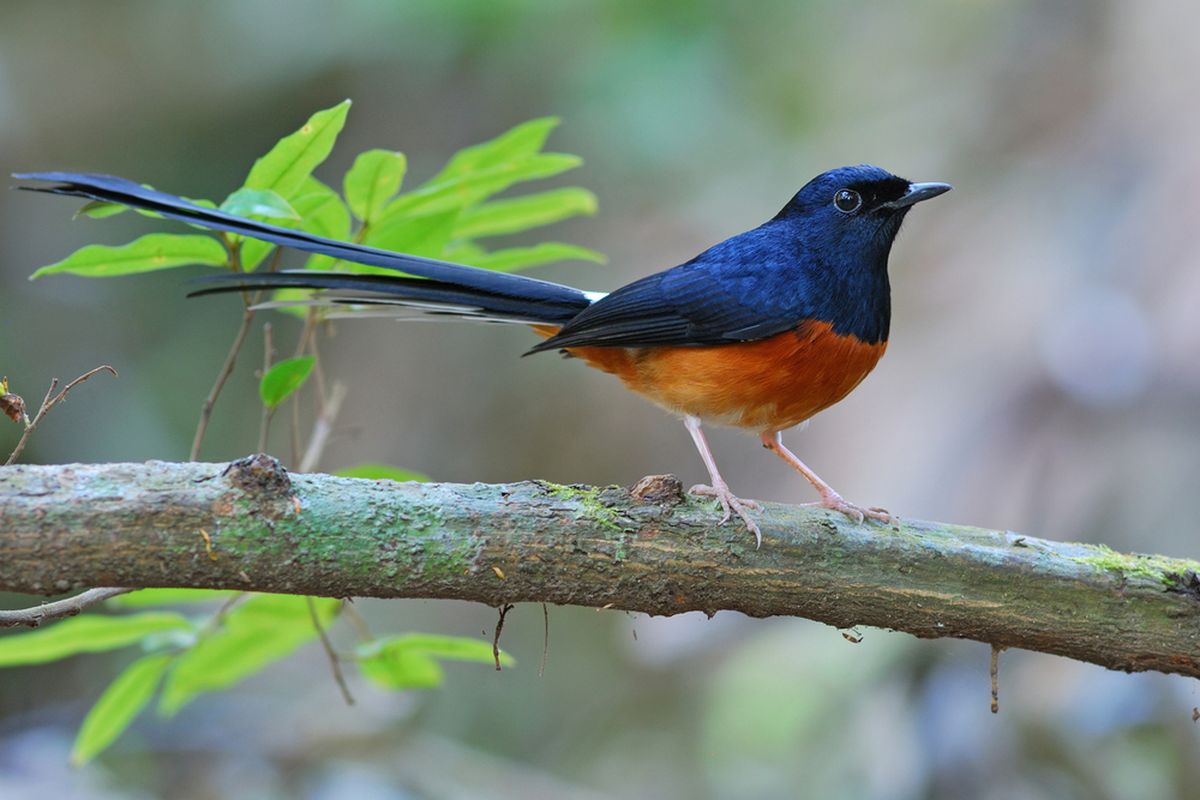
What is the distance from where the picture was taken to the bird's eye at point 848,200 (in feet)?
11.6

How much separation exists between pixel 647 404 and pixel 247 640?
416cm

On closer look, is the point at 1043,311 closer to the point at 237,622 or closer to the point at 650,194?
the point at 650,194

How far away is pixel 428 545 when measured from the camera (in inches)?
86.5

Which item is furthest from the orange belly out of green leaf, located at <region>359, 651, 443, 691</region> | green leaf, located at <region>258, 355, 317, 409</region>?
green leaf, located at <region>258, 355, 317, 409</region>

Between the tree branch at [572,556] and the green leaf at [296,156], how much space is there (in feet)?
2.06

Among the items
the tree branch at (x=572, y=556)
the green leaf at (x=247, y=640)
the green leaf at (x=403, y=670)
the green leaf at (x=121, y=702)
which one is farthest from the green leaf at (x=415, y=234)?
the green leaf at (x=121, y=702)

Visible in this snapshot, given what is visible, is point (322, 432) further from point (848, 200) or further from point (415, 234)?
point (848, 200)

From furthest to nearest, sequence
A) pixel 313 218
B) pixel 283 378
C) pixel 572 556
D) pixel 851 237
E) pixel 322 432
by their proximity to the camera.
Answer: pixel 851 237 < pixel 322 432 < pixel 313 218 < pixel 283 378 < pixel 572 556

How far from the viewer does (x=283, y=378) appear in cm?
249

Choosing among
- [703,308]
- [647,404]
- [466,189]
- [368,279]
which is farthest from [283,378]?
[647,404]

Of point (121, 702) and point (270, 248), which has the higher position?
point (270, 248)

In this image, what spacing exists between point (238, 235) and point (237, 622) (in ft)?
3.01

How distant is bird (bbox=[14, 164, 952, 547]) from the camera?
312 cm

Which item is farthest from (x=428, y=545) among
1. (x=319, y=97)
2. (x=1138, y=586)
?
(x=319, y=97)
